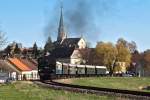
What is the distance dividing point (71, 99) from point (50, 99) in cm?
139

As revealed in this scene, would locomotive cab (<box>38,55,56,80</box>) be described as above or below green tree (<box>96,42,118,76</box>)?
below

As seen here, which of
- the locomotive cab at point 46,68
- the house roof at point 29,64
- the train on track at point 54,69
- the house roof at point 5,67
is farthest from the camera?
the house roof at point 29,64

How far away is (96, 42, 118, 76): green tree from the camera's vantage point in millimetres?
141125

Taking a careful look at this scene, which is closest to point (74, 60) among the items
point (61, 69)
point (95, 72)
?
point (95, 72)

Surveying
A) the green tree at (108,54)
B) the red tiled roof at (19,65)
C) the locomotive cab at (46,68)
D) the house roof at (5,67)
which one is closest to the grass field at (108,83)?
the locomotive cab at (46,68)

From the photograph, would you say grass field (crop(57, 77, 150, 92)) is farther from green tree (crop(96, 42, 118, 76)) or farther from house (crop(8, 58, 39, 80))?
green tree (crop(96, 42, 118, 76))

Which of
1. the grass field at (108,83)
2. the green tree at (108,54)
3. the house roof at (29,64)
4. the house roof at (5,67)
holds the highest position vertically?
the green tree at (108,54)

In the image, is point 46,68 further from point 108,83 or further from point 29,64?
point 29,64

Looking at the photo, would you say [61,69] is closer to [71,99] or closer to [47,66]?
[47,66]

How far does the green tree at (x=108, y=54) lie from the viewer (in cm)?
14112

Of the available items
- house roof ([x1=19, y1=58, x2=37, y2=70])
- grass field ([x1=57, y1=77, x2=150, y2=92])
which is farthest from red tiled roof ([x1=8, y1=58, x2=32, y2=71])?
A: grass field ([x1=57, y1=77, x2=150, y2=92])

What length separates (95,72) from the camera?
10331cm

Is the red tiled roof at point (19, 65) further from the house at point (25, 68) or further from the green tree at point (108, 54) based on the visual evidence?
the green tree at point (108, 54)

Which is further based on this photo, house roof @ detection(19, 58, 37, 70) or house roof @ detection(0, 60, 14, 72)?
house roof @ detection(19, 58, 37, 70)
